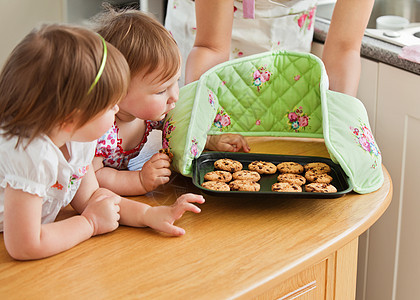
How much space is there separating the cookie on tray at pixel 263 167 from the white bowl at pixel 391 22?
31.5 inches

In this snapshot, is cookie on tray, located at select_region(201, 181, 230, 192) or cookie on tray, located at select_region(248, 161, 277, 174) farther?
cookie on tray, located at select_region(248, 161, 277, 174)

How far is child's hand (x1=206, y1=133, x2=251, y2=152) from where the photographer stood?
1.39 metres

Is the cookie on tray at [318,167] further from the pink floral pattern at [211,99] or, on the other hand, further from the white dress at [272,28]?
the white dress at [272,28]

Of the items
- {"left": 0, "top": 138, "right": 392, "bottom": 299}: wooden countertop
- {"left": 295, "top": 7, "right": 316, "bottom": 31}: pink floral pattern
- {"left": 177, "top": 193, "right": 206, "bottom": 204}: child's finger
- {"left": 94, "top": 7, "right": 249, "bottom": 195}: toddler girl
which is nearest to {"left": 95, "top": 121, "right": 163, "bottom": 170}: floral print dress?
{"left": 94, "top": 7, "right": 249, "bottom": 195}: toddler girl

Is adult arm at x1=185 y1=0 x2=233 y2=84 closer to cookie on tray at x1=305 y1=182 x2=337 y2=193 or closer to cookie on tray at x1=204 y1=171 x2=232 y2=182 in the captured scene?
cookie on tray at x1=204 y1=171 x2=232 y2=182

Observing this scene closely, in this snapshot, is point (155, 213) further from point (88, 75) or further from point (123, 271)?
point (88, 75)

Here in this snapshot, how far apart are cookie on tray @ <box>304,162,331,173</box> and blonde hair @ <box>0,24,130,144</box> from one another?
1.64 feet

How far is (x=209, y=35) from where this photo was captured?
4.89 ft

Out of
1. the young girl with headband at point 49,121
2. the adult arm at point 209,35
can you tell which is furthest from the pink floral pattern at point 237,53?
the young girl with headband at point 49,121

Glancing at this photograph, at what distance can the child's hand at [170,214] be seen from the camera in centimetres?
108

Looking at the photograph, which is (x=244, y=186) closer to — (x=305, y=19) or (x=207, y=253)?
(x=207, y=253)

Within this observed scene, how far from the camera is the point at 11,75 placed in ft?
2.95

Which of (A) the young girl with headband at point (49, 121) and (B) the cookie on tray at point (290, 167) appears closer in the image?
(A) the young girl with headband at point (49, 121)

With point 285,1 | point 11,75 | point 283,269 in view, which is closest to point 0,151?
point 11,75
